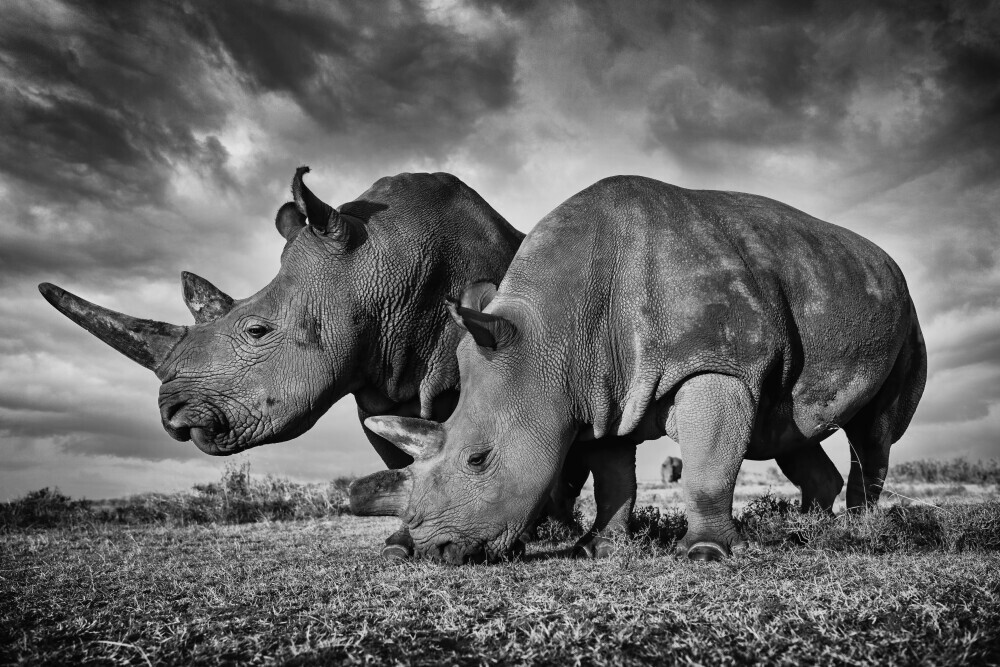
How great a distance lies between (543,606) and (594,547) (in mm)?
2253

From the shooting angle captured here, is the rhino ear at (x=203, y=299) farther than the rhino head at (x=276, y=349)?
Yes

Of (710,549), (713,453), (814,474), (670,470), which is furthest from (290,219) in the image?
(670,470)

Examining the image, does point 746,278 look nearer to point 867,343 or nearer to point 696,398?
point 696,398

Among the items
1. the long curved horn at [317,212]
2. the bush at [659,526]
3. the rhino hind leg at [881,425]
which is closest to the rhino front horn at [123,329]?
the long curved horn at [317,212]

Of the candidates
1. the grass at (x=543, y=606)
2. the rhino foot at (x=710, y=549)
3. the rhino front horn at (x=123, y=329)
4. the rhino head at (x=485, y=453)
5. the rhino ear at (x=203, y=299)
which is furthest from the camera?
the rhino ear at (x=203, y=299)

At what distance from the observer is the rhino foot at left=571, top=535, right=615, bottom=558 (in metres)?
5.02

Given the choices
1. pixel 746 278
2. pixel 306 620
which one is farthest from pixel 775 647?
pixel 746 278

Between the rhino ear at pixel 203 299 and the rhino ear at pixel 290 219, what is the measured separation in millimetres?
697

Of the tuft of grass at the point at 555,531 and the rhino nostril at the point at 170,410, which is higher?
the rhino nostril at the point at 170,410

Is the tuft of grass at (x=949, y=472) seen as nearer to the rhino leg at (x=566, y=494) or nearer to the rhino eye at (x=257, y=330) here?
the rhino leg at (x=566, y=494)

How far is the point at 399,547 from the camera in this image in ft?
16.9

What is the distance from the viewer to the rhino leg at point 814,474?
686 centimetres

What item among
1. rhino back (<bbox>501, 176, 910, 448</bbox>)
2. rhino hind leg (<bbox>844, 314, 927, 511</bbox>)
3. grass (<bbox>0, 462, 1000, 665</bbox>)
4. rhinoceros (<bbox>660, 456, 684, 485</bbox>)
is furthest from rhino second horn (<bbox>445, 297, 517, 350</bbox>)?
rhinoceros (<bbox>660, 456, 684, 485</bbox>)

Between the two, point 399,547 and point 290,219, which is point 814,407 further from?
point 290,219
